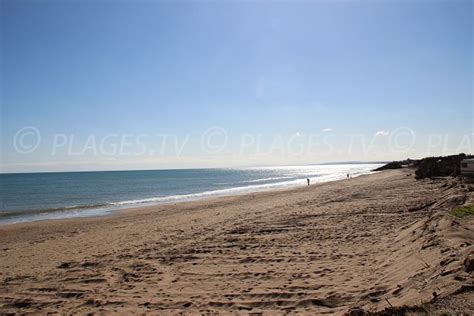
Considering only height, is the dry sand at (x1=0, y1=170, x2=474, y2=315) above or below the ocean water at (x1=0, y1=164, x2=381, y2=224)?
above

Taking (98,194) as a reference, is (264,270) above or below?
above

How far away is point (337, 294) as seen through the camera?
225 inches

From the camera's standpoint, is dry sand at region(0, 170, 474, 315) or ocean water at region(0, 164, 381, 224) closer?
dry sand at region(0, 170, 474, 315)

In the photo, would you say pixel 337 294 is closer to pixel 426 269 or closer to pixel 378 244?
pixel 426 269

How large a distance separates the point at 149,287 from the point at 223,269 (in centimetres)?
176

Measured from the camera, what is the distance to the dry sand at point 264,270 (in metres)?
5.25

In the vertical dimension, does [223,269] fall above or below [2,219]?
above

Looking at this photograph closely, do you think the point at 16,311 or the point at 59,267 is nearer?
the point at 16,311

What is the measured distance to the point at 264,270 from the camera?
7.57 meters

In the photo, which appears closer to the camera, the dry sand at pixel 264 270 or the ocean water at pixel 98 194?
the dry sand at pixel 264 270

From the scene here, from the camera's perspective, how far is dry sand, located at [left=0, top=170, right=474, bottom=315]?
5250 millimetres

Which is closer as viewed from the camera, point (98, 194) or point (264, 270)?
point (264, 270)

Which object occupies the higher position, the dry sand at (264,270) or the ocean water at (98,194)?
the dry sand at (264,270)

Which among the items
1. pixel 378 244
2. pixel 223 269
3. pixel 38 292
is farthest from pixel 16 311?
pixel 378 244
